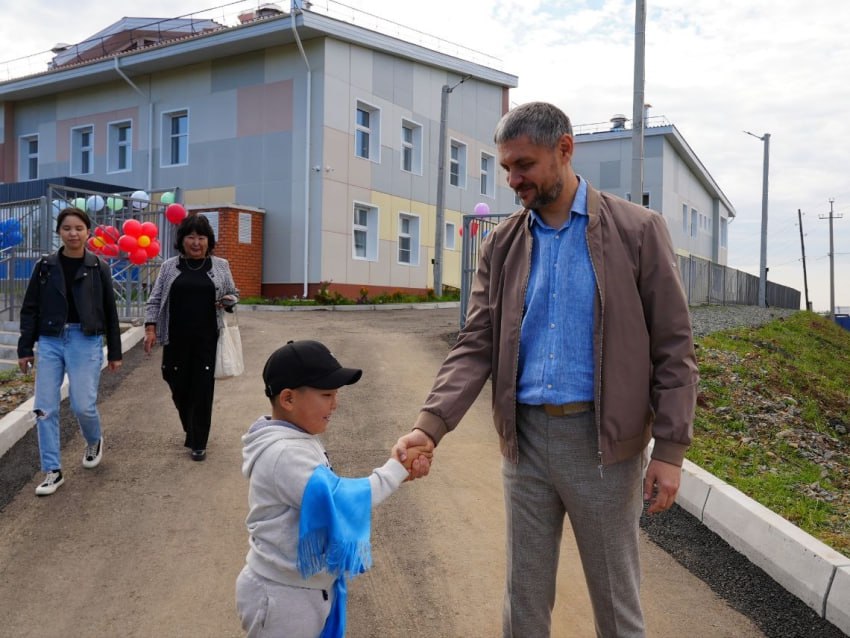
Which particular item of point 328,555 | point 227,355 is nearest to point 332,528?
point 328,555

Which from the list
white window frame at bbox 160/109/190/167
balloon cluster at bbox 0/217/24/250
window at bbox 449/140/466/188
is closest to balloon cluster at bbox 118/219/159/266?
balloon cluster at bbox 0/217/24/250

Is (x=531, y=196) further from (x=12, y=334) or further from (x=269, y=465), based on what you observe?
(x=12, y=334)

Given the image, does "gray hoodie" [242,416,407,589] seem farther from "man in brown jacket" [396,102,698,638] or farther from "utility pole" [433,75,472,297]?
"utility pole" [433,75,472,297]

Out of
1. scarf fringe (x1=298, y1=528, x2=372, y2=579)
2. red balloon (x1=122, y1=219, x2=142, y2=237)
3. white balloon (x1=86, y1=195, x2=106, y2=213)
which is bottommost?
scarf fringe (x1=298, y1=528, x2=372, y2=579)

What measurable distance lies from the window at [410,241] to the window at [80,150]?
1068 centimetres

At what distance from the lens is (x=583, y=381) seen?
8.98ft

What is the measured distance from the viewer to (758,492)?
5.97m

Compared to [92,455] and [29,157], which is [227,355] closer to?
[92,455]

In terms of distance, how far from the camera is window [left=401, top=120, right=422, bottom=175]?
24688mm

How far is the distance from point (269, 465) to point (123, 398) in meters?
7.09

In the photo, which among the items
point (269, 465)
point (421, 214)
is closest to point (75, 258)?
point (269, 465)

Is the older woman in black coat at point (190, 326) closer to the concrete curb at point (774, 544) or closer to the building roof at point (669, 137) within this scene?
the concrete curb at point (774, 544)

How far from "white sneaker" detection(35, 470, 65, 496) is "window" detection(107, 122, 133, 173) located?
20.7 metres

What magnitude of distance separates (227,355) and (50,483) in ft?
5.56
